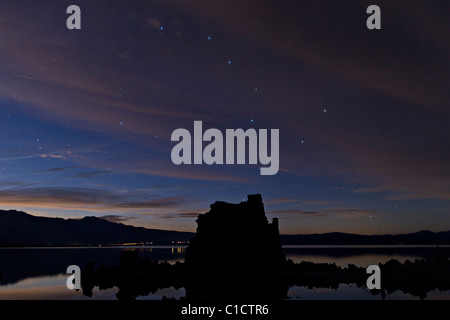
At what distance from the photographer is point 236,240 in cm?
7262

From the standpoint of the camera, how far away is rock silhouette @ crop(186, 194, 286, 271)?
71.3 metres

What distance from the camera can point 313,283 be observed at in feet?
202

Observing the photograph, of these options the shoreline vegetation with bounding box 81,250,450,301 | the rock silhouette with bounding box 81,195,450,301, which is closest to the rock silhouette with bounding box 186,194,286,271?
the rock silhouette with bounding box 81,195,450,301

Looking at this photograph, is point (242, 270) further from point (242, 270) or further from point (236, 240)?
point (236, 240)

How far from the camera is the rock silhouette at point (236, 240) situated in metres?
71.3

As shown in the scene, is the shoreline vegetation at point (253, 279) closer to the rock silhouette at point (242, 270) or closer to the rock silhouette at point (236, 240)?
the rock silhouette at point (242, 270)

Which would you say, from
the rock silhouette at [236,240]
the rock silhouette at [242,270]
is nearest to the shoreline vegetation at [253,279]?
the rock silhouette at [242,270]

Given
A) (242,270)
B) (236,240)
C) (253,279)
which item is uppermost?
(236,240)

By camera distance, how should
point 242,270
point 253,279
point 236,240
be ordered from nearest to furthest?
point 253,279, point 242,270, point 236,240

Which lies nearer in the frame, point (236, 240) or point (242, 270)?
point (242, 270)

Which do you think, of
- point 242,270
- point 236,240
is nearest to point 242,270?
point 242,270

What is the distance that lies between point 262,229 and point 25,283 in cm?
4296
